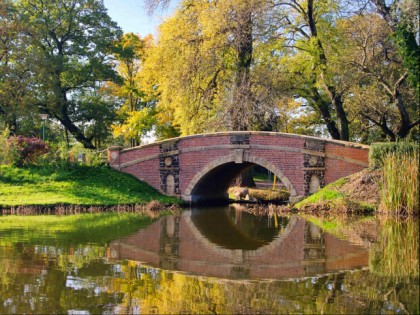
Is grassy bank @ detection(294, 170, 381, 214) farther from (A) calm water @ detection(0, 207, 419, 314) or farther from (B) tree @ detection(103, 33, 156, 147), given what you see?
(B) tree @ detection(103, 33, 156, 147)

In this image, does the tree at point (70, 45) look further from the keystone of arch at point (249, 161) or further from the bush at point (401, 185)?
the bush at point (401, 185)

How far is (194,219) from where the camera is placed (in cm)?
1667

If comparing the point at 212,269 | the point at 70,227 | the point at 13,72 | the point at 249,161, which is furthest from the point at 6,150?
the point at 212,269

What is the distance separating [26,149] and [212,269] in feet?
53.0

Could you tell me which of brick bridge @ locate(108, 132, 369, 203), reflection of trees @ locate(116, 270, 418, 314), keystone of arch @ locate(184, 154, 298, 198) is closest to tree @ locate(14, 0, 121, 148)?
brick bridge @ locate(108, 132, 369, 203)

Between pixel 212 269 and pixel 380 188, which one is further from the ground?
pixel 380 188

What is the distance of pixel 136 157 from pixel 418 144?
11.4 metres

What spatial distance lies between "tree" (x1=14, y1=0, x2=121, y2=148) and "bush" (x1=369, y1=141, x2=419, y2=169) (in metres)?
18.9

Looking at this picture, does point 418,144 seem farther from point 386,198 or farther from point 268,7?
point 268,7

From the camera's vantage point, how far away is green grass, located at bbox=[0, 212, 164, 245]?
11.9 m

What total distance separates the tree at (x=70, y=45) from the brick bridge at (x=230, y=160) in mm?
10082

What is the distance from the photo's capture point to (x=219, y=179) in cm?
2348

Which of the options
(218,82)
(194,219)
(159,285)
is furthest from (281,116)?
(159,285)

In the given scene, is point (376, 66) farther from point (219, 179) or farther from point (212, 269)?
point (212, 269)
